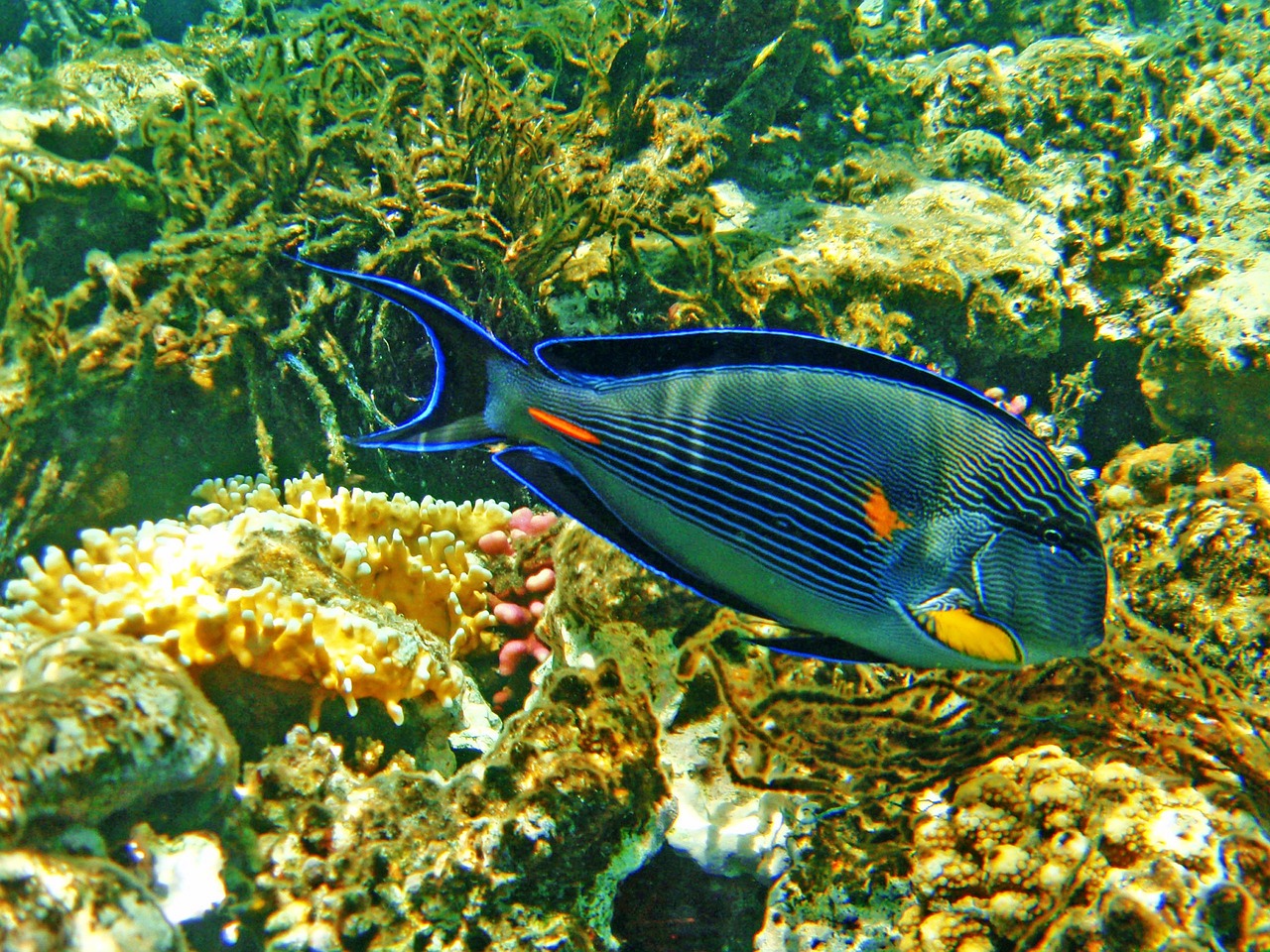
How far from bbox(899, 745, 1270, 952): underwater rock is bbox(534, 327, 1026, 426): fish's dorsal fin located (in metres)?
1.16

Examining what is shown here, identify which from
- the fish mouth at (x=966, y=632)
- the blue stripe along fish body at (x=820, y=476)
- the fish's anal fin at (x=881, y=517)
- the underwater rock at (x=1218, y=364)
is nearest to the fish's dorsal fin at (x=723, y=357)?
the blue stripe along fish body at (x=820, y=476)

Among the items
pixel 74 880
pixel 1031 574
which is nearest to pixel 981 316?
pixel 1031 574

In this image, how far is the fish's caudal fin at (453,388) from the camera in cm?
112

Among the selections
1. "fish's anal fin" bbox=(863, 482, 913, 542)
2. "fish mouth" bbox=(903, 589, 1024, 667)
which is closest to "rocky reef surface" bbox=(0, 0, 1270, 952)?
"fish mouth" bbox=(903, 589, 1024, 667)

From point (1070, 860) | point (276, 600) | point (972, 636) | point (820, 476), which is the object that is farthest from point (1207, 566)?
point (276, 600)

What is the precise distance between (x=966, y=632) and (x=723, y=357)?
64 cm

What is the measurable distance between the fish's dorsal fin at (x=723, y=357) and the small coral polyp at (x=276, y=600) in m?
1.54

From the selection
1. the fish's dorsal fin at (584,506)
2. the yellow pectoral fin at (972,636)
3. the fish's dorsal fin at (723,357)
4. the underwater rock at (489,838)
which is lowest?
the underwater rock at (489,838)

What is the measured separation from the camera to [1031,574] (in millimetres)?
1129

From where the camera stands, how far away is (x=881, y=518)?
1152 mm

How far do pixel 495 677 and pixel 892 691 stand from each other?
173 cm

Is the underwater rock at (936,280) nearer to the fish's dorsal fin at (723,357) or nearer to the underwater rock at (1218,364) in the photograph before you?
the underwater rock at (1218,364)

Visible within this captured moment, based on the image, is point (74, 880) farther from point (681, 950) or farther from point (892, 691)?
point (892, 691)

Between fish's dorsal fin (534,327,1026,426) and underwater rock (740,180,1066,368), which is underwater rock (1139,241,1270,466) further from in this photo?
fish's dorsal fin (534,327,1026,426)
